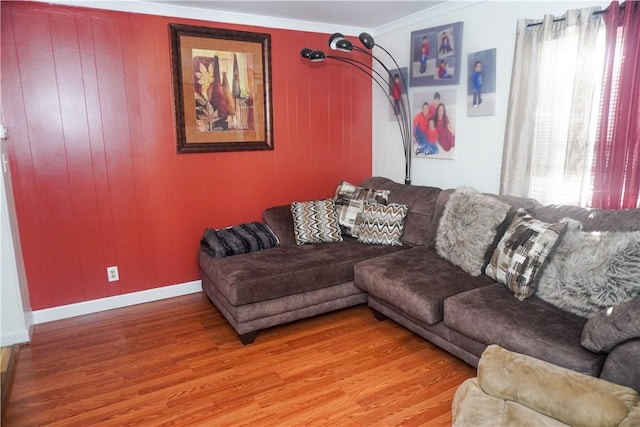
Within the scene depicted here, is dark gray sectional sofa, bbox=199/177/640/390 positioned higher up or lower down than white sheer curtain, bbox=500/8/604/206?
lower down

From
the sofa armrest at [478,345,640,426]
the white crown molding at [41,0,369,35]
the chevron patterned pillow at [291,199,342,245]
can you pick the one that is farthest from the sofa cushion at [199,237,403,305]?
the white crown molding at [41,0,369,35]

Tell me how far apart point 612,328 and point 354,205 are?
2188 mm

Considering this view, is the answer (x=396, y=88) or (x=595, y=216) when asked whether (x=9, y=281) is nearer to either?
(x=396, y=88)

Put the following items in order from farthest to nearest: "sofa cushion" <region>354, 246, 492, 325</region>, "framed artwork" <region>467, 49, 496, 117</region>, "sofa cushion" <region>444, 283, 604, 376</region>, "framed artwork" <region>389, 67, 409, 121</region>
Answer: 1. "framed artwork" <region>389, 67, 409, 121</region>
2. "framed artwork" <region>467, 49, 496, 117</region>
3. "sofa cushion" <region>354, 246, 492, 325</region>
4. "sofa cushion" <region>444, 283, 604, 376</region>

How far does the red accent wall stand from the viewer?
2.86 metres

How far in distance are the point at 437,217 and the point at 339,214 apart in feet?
2.78

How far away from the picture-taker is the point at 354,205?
11.7ft

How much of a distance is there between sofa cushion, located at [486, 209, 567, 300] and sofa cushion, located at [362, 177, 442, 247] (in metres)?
0.75

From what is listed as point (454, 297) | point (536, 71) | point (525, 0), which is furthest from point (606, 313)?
point (525, 0)

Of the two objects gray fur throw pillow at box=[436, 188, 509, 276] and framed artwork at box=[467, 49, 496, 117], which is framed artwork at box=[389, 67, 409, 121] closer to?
framed artwork at box=[467, 49, 496, 117]

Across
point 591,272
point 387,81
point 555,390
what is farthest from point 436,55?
point 555,390

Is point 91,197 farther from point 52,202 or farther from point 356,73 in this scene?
point 356,73

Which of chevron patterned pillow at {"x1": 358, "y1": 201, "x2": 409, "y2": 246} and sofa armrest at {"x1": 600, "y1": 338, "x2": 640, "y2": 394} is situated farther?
chevron patterned pillow at {"x1": 358, "y1": 201, "x2": 409, "y2": 246}

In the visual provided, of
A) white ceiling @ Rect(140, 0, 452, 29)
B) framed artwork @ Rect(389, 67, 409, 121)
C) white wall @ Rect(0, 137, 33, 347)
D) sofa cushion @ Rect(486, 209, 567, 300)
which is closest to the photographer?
sofa cushion @ Rect(486, 209, 567, 300)
